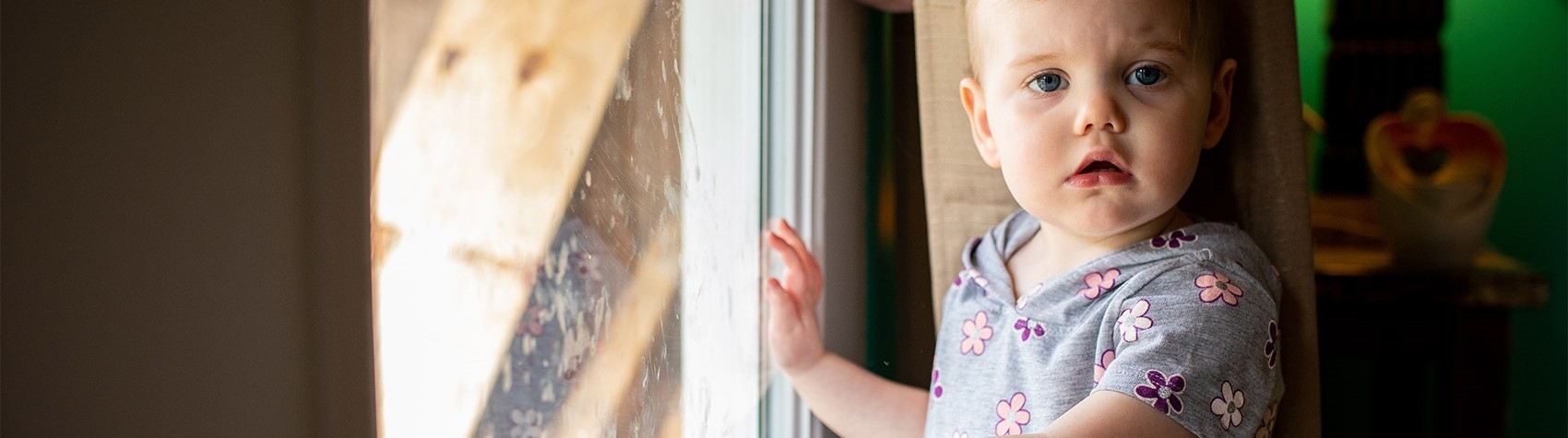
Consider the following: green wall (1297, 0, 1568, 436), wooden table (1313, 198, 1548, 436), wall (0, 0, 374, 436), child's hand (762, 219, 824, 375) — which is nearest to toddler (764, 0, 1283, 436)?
child's hand (762, 219, 824, 375)

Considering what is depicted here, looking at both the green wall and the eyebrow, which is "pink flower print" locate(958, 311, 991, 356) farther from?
the green wall

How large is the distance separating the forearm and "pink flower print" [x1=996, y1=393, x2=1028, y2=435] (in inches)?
4.5

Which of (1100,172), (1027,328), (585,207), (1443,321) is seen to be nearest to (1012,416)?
(1027,328)

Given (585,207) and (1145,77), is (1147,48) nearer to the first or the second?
(1145,77)

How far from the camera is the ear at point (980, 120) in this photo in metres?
0.71

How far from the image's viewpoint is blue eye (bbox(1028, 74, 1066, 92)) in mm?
634

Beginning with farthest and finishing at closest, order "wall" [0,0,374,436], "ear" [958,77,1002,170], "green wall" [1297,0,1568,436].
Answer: "green wall" [1297,0,1568,436]
"ear" [958,77,1002,170]
"wall" [0,0,374,436]

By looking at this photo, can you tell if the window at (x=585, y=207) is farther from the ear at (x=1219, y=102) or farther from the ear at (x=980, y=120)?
the ear at (x=1219, y=102)

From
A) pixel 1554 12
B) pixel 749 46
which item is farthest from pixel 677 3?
pixel 1554 12

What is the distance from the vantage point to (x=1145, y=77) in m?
0.62

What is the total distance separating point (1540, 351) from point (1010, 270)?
179cm

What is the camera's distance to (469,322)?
0.44 meters

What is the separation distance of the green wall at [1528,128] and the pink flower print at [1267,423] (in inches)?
62.6

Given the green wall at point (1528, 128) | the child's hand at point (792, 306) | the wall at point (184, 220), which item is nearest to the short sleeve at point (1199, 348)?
the child's hand at point (792, 306)
